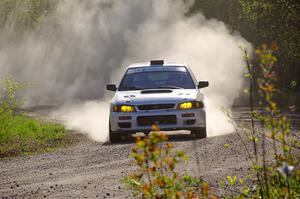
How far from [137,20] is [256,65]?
20.8 feet

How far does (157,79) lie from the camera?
17.2 meters

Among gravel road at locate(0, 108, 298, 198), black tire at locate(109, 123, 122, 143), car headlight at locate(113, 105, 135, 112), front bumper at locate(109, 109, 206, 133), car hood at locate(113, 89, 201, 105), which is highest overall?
car hood at locate(113, 89, 201, 105)

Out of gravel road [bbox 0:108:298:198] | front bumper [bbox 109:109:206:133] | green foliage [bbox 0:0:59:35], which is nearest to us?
gravel road [bbox 0:108:298:198]

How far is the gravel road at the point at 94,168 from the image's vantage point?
10.1 metres

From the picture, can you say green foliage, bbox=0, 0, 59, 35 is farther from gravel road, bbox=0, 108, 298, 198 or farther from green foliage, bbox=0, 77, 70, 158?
gravel road, bbox=0, 108, 298, 198

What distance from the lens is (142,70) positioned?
17.5m

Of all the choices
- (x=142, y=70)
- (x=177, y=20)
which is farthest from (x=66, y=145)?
(x=177, y=20)

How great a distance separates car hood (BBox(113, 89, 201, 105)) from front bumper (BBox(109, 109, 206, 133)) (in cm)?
21

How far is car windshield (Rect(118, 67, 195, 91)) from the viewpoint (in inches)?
666

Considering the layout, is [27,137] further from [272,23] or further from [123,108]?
[272,23]

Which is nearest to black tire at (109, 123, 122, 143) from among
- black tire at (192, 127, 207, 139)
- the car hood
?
the car hood

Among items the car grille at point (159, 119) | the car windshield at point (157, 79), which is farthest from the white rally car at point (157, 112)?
the car windshield at point (157, 79)

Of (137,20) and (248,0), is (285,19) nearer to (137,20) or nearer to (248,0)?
(248,0)

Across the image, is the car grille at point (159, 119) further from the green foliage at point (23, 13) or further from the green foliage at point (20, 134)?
the green foliage at point (23, 13)
